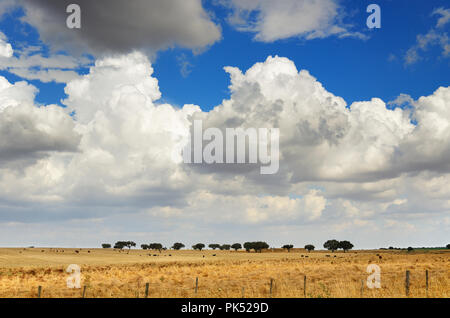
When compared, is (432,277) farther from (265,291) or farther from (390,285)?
(265,291)
